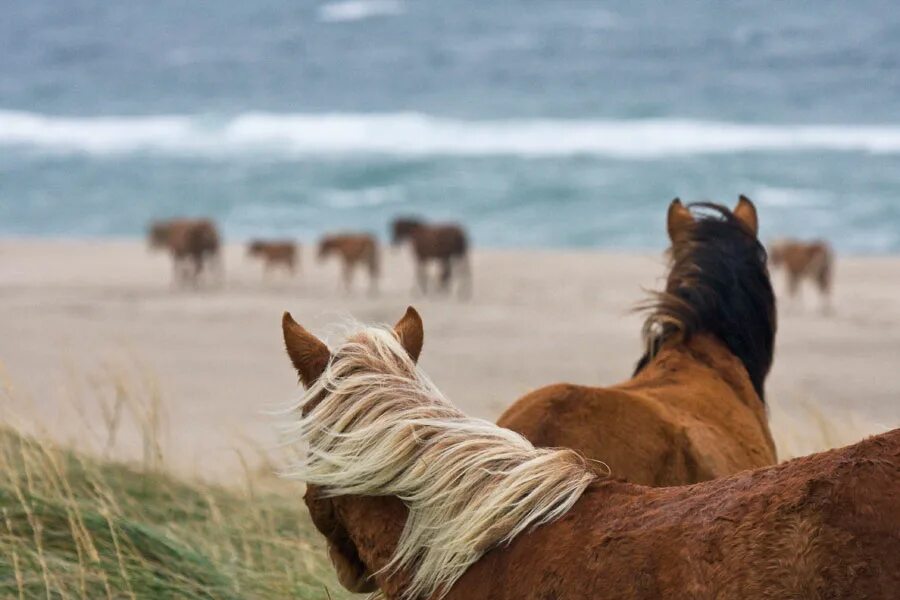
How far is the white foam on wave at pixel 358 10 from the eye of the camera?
168 ft

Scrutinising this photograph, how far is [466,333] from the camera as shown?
1458cm

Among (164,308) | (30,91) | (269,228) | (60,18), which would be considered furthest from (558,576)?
(60,18)

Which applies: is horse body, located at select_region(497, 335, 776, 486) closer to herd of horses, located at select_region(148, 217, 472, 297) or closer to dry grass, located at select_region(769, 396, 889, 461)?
dry grass, located at select_region(769, 396, 889, 461)

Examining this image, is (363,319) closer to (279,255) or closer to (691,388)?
(279,255)

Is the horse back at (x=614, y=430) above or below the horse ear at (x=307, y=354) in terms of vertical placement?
below

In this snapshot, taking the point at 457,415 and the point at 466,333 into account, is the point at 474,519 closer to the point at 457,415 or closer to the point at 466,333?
the point at 457,415

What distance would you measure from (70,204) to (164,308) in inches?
565

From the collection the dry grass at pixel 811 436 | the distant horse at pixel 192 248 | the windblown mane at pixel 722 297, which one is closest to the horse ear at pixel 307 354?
the windblown mane at pixel 722 297

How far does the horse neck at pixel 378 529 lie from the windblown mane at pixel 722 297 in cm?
206

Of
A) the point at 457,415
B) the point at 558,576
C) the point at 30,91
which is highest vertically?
the point at 30,91

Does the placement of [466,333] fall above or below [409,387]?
below

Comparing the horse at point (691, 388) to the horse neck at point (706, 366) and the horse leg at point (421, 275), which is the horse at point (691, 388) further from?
the horse leg at point (421, 275)

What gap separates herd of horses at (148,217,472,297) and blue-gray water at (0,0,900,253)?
16.8ft

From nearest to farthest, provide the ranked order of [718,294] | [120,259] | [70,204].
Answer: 1. [718,294]
2. [120,259]
3. [70,204]
